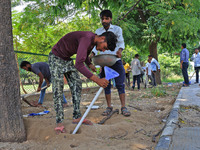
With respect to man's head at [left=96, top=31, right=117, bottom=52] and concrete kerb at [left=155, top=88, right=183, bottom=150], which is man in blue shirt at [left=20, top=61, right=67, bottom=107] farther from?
concrete kerb at [left=155, top=88, right=183, bottom=150]

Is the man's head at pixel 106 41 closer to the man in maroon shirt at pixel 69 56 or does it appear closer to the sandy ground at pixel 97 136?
the man in maroon shirt at pixel 69 56

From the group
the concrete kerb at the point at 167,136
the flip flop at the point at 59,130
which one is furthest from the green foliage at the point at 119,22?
the flip flop at the point at 59,130

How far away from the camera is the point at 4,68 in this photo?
8.87 feet

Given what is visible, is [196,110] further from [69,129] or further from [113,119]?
[69,129]

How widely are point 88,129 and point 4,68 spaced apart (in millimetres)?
1540

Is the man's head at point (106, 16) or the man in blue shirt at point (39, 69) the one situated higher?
the man's head at point (106, 16)

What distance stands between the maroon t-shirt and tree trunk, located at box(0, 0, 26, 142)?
0.69 meters

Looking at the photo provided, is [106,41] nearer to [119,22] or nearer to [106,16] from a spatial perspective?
[106,16]

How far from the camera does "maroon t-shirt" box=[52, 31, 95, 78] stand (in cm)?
254

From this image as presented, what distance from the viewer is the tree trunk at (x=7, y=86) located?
270 centimetres

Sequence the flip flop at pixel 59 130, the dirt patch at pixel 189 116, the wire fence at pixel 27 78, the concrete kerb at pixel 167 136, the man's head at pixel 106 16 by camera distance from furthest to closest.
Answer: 1. the wire fence at pixel 27 78
2. the man's head at pixel 106 16
3. the dirt patch at pixel 189 116
4. the flip flop at pixel 59 130
5. the concrete kerb at pixel 167 136

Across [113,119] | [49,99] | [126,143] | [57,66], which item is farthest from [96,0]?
[49,99]

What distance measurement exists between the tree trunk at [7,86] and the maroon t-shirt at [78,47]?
0.69m

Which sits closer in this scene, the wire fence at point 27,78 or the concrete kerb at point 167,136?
the concrete kerb at point 167,136
